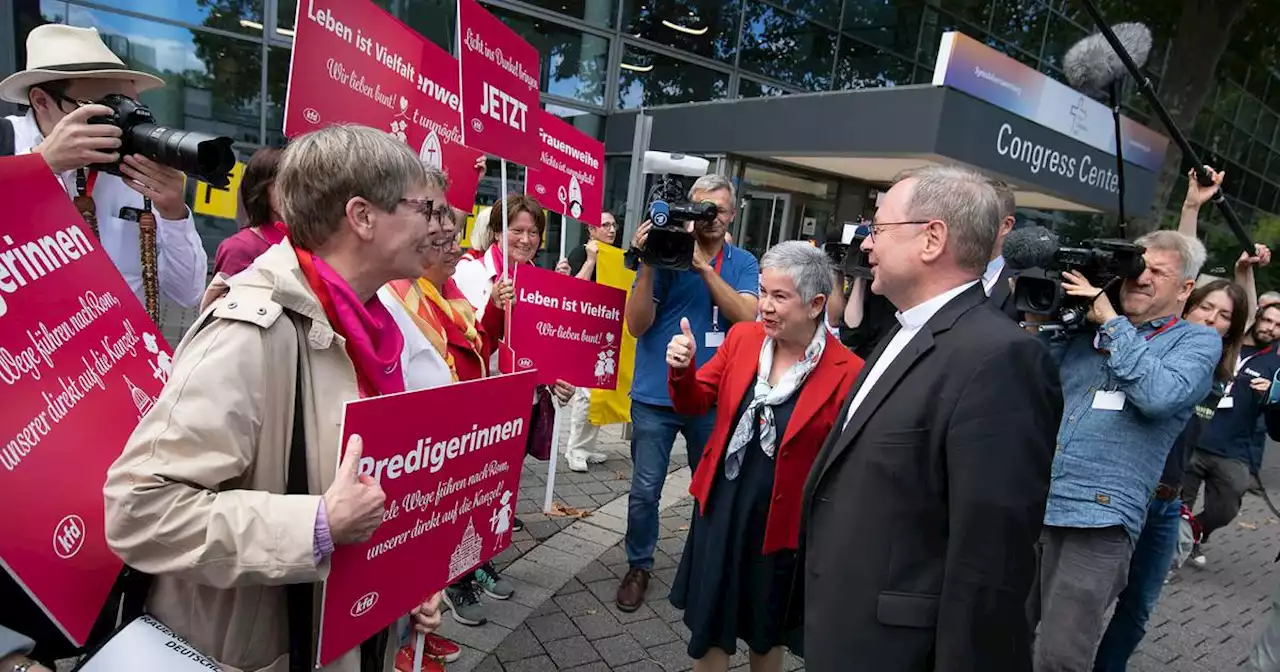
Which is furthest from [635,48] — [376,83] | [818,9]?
[376,83]

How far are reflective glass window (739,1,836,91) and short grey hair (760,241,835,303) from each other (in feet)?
37.4

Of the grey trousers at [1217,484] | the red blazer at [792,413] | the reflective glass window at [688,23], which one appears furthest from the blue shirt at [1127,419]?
the reflective glass window at [688,23]

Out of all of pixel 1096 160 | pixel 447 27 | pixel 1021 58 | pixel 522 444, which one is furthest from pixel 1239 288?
pixel 1021 58

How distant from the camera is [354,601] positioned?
145 cm

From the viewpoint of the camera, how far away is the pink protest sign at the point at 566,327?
3662mm

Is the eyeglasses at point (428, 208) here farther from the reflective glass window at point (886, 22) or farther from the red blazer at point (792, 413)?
the reflective glass window at point (886, 22)

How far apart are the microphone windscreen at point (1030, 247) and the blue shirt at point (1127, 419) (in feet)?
1.06

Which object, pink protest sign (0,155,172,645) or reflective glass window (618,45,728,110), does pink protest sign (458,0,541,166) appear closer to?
pink protest sign (0,155,172,645)

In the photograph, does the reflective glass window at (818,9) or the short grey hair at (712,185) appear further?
the reflective glass window at (818,9)

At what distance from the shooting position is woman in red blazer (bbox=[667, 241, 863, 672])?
2.48 m

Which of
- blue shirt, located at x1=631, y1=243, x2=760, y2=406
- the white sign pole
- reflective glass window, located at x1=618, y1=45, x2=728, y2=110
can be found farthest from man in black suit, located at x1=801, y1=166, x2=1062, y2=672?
reflective glass window, located at x1=618, y1=45, x2=728, y2=110

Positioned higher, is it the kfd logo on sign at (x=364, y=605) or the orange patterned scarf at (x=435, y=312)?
the orange patterned scarf at (x=435, y=312)

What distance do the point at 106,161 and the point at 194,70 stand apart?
30.5 feet

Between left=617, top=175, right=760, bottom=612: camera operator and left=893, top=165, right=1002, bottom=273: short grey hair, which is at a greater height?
left=893, top=165, right=1002, bottom=273: short grey hair
